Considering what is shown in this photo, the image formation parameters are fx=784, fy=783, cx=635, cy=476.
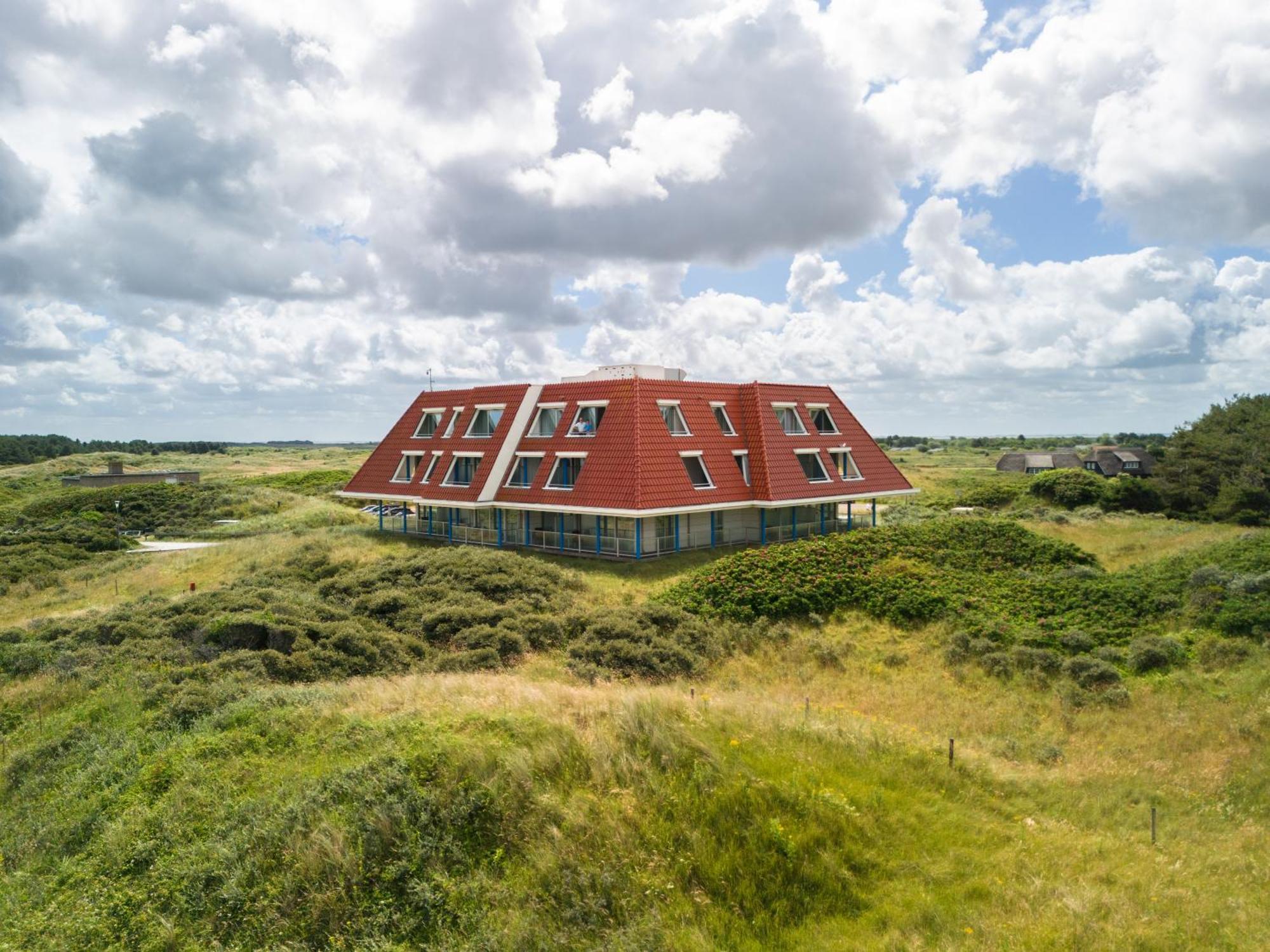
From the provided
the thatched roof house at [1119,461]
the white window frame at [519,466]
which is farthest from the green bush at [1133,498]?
the white window frame at [519,466]

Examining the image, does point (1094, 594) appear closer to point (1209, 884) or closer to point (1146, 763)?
point (1146, 763)

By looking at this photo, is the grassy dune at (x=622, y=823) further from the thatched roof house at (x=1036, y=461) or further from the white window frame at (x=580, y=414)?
the thatched roof house at (x=1036, y=461)

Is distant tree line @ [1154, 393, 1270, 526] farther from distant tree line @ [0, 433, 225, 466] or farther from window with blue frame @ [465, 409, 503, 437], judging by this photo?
distant tree line @ [0, 433, 225, 466]

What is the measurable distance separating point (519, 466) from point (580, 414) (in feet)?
12.9

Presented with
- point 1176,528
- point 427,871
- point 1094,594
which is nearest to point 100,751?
point 427,871

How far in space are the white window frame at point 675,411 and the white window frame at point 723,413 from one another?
2.25 meters

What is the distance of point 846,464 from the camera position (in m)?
41.8

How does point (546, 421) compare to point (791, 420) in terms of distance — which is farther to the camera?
point (791, 420)

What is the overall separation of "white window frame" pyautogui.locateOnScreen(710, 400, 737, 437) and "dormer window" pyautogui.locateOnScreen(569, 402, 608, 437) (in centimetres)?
567

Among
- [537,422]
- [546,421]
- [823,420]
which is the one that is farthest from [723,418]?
[537,422]

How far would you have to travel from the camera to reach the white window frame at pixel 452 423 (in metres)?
42.4

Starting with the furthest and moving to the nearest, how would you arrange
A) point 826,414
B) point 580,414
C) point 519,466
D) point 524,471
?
point 826,414 → point 519,466 → point 524,471 → point 580,414

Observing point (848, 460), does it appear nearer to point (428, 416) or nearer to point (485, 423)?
point (485, 423)

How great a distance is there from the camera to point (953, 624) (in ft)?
77.5
